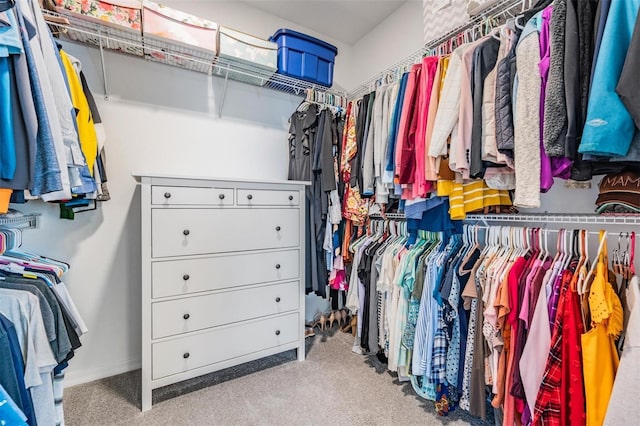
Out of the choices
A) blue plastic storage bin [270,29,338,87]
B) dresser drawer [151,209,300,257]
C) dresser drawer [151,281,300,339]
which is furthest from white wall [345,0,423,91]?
Answer: dresser drawer [151,281,300,339]

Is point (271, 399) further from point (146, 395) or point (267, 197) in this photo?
point (267, 197)

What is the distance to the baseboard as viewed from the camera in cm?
179

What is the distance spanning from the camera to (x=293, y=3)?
7.60 feet

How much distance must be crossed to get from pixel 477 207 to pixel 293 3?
2073 mm

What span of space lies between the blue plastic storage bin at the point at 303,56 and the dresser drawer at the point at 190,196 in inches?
39.6

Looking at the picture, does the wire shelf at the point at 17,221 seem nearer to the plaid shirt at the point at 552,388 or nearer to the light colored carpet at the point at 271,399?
the light colored carpet at the point at 271,399

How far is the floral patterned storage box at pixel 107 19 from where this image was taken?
59.9 inches

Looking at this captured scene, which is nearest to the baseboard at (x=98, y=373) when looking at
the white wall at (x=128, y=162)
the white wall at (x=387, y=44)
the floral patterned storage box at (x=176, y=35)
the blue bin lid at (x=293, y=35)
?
the white wall at (x=128, y=162)

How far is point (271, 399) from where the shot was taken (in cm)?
164

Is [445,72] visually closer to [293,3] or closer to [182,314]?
[293,3]

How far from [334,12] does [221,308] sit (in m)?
2.39

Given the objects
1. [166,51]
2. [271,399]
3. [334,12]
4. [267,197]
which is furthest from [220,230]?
[334,12]

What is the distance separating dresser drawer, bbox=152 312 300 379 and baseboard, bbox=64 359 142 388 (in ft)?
1.90

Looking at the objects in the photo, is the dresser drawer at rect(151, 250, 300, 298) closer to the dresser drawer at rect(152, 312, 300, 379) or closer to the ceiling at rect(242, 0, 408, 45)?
the dresser drawer at rect(152, 312, 300, 379)
